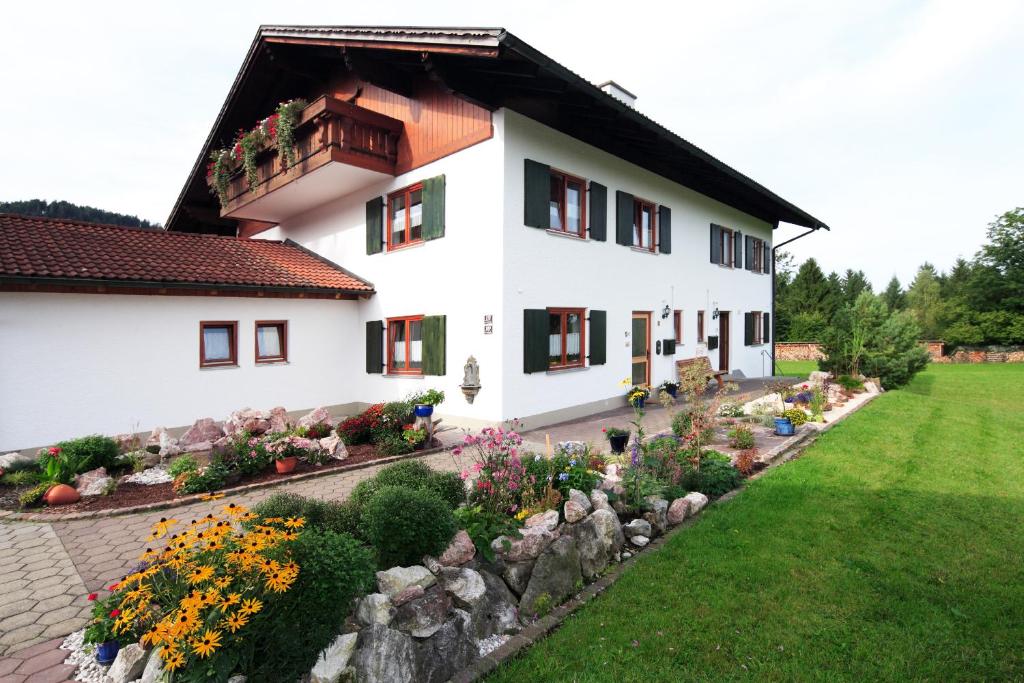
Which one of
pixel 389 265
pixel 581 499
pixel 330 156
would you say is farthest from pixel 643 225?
pixel 581 499

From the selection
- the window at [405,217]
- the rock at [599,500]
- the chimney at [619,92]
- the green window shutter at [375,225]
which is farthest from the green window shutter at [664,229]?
the rock at [599,500]

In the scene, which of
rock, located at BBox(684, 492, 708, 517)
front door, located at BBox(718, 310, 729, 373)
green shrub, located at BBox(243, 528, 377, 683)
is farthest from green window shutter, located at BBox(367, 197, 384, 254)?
front door, located at BBox(718, 310, 729, 373)

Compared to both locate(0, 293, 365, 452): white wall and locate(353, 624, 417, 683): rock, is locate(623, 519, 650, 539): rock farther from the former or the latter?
locate(0, 293, 365, 452): white wall

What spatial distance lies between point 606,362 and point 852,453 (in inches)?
196

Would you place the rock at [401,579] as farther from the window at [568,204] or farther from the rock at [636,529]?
the window at [568,204]

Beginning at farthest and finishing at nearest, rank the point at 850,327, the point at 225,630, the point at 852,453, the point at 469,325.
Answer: the point at 850,327 < the point at 469,325 < the point at 852,453 < the point at 225,630

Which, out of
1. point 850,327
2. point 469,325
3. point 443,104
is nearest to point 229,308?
point 469,325

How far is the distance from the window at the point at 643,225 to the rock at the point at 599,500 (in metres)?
8.93

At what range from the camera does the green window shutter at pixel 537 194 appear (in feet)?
31.1

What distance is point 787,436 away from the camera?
897 cm

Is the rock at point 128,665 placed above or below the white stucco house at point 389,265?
below

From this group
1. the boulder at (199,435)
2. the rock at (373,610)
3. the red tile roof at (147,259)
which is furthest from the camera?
the red tile roof at (147,259)

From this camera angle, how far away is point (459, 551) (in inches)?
143

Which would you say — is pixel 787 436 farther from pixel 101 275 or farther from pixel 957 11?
pixel 101 275
